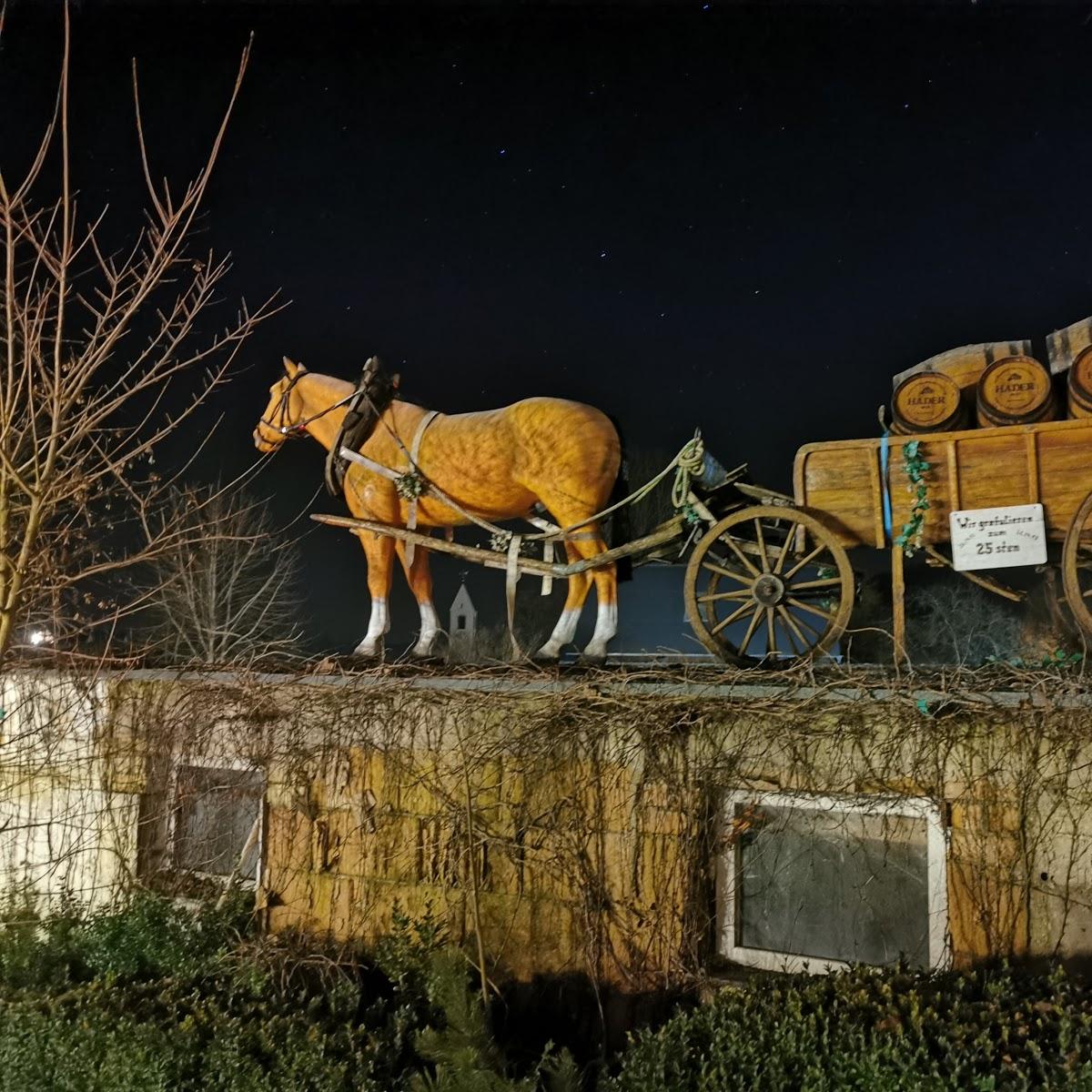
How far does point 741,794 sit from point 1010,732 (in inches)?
59.4

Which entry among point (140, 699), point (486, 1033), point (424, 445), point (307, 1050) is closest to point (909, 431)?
point (424, 445)

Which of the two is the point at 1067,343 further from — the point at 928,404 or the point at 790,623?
the point at 790,623

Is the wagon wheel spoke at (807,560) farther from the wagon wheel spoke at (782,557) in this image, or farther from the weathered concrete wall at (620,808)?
the weathered concrete wall at (620,808)

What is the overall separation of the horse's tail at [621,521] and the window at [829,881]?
1753mm

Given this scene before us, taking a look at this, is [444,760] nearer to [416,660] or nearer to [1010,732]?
[416,660]

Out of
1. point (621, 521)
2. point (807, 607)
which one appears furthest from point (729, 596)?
point (621, 521)

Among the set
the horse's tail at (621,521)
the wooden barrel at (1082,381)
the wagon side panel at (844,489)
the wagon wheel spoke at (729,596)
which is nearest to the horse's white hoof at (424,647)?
the horse's tail at (621,521)

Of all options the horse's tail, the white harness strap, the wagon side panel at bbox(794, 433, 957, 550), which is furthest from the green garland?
the white harness strap

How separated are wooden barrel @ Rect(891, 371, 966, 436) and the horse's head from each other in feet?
15.3

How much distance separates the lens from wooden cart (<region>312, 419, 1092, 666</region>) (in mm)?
4715

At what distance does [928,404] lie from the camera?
497 cm

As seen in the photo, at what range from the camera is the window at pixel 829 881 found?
482 centimetres

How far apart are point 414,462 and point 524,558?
3.93ft

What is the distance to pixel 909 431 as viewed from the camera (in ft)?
16.6
